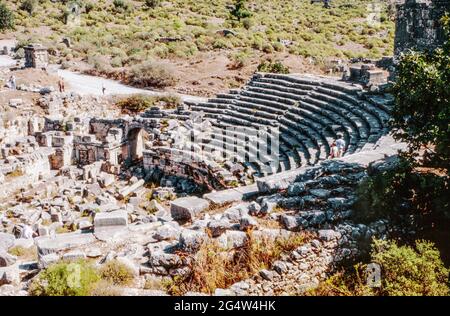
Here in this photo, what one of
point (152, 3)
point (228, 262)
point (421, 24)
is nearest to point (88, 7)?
point (152, 3)

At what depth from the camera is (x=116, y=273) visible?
890cm

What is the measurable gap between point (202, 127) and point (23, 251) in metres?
12.3

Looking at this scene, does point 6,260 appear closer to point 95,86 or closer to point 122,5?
point 95,86

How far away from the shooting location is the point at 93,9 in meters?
58.4

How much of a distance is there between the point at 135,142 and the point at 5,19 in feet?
→ 101

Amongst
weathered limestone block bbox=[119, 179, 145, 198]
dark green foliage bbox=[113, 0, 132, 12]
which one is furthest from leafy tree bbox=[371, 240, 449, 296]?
dark green foliage bbox=[113, 0, 132, 12]

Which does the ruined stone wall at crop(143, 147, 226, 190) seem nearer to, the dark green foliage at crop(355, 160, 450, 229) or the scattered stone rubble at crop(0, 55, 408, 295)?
the scattered stone rubble at crop(0, 55, 408, 295)

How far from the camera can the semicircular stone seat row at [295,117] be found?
59.1 ft

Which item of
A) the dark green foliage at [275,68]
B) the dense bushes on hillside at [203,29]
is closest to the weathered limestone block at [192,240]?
the dark green foliage at [275,68]

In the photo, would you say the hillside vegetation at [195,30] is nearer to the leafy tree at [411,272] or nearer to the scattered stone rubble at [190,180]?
the scattered stone rubble at [190,180]

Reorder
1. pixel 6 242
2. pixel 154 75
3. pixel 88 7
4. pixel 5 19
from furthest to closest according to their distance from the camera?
pixel 88 7 < pixel 5 19 < pixel 154 75 < pixel 6 242

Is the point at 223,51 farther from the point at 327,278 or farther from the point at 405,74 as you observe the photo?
the point at 327,278

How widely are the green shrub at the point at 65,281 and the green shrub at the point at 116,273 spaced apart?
193 mm

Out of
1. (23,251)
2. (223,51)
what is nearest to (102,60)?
(223,51)
